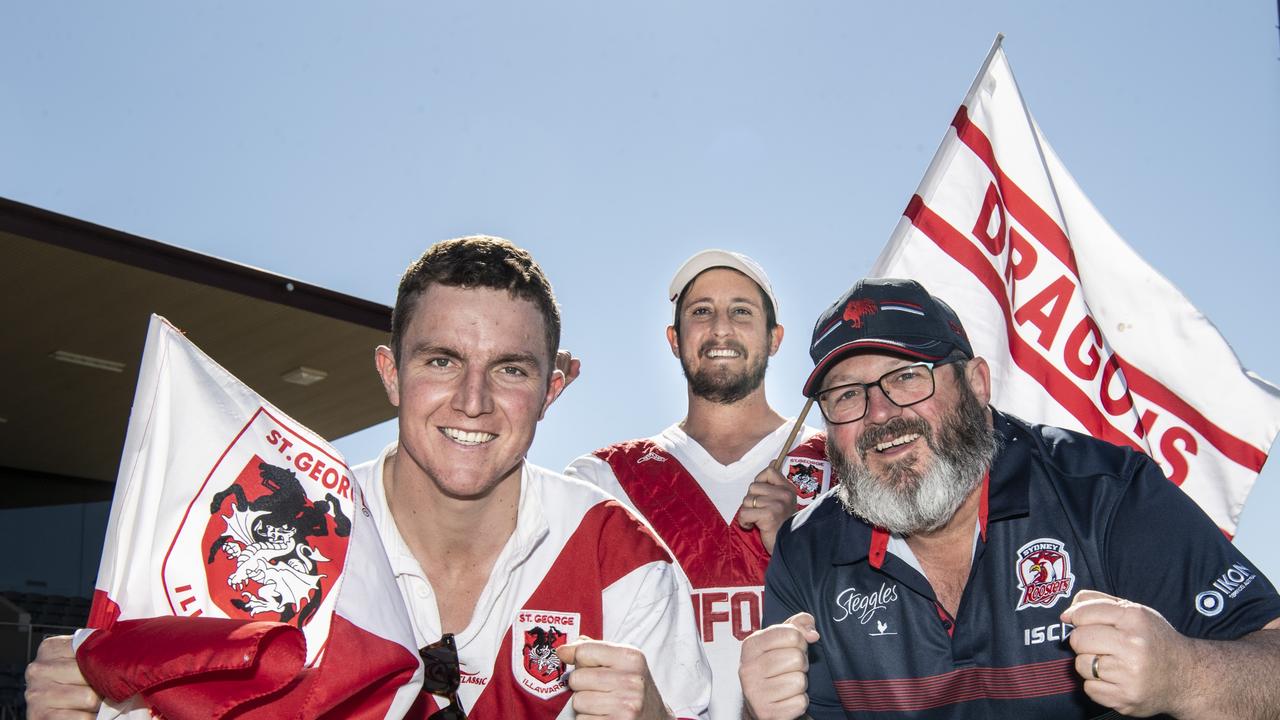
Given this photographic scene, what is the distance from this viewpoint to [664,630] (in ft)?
9.62

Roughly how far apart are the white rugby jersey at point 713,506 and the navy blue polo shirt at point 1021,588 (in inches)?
30.4

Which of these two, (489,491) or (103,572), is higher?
(489,491)

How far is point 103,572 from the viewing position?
2520mm

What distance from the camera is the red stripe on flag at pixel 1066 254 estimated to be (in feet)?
13.5

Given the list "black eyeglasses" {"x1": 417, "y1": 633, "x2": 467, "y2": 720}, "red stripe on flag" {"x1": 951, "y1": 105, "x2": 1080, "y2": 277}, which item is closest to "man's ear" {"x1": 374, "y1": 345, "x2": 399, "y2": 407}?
"black eyeglasses" {"x1": 417, "y1": 633, "x2": 467, "y2": 720}

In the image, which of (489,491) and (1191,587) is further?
(489,491)

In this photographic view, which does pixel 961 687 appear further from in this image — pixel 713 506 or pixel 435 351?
pixel 435 351

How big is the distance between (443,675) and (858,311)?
146 centimetres

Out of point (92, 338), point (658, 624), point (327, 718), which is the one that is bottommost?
point (327, 718)

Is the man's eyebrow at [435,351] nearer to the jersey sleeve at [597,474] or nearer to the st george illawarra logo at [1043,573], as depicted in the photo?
the jersey sleeve at [597,474]

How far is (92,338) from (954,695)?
10.7m

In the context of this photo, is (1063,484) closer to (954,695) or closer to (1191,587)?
(1191,587)

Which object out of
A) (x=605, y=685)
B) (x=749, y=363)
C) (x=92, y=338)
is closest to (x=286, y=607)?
(x=605, y=685)

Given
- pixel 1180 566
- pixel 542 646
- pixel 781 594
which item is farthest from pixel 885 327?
pixel 542 646
